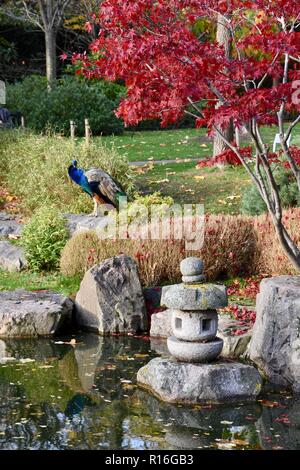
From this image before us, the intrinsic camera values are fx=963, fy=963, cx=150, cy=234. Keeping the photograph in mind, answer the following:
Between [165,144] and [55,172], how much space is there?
7.20 metres

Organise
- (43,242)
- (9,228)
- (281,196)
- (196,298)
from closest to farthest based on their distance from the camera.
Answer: (196,298) → (43,242) → (281,196) → (9,228)

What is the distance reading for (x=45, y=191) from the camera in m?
16.3

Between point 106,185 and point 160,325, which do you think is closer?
point 160,325

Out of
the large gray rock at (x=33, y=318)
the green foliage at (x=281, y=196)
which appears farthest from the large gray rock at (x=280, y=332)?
the green foliage at (x=281, y=196)

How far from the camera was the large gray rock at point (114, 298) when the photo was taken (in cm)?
1077

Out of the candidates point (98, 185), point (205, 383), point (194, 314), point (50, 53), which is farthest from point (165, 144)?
point (205, 383)

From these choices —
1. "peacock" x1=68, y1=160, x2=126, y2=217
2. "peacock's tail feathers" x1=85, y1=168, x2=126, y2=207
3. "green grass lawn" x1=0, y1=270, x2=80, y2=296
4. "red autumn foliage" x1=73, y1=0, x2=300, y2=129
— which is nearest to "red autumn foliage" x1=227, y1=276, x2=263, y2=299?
"green grass lawn" x1=0, y1=270, x2=80, y2=296

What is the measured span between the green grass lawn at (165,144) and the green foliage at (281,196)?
5270mm

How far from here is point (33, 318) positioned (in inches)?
416

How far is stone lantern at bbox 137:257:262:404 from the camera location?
832 cm

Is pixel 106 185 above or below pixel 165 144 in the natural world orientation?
below

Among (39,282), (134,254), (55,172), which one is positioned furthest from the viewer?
(55,172)

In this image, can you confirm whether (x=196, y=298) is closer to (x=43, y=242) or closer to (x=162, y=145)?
(x=43, y=242)

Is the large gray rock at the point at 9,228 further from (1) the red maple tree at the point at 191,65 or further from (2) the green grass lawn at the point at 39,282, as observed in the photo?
(1) the red maple tree at the point at 191,65
